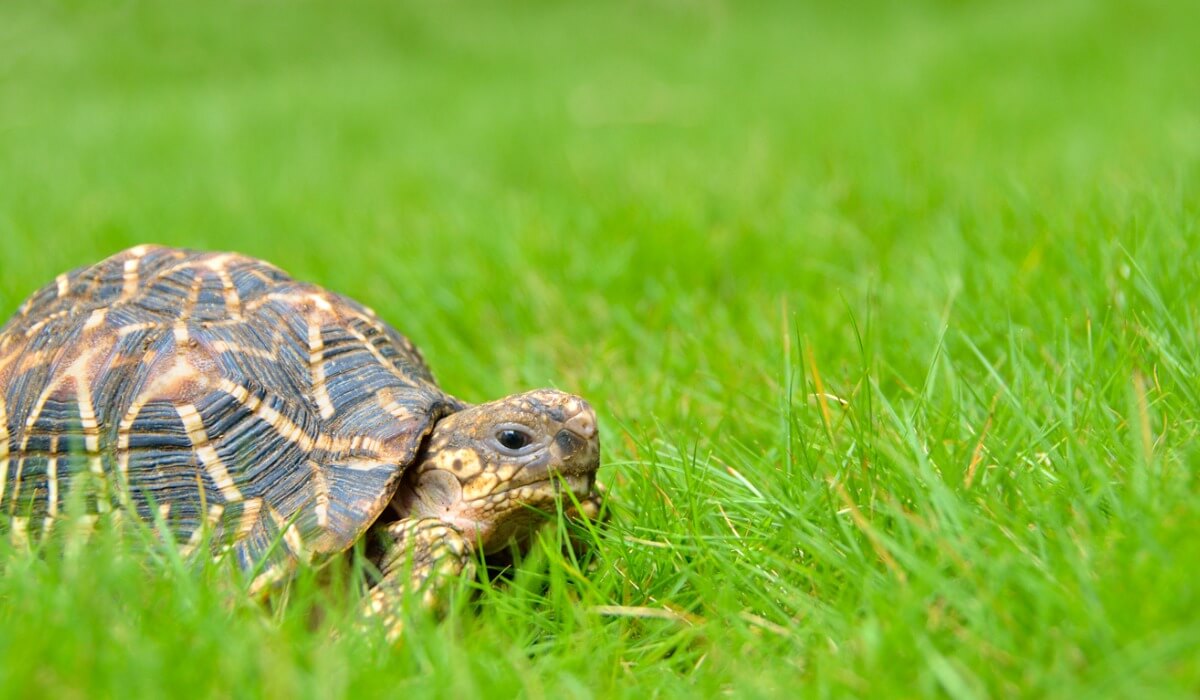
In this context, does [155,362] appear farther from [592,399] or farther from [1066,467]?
[1066,467]

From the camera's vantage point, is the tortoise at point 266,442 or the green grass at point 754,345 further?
the tortoise at point 266,442

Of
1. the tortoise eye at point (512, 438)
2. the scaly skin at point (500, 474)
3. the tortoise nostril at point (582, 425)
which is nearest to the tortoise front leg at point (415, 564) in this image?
the scaly skin at point (500, 474)

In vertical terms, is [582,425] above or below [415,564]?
above

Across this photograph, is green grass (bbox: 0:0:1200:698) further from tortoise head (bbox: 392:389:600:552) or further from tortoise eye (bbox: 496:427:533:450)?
tortoise eye (bbox: 496:427:533:450)

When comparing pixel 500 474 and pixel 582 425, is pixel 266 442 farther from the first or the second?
pixel 582 425

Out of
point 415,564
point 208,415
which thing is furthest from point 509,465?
point 208,415

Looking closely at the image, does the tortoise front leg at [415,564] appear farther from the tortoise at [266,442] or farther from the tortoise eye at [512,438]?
the tortoise eye at [512,438]
